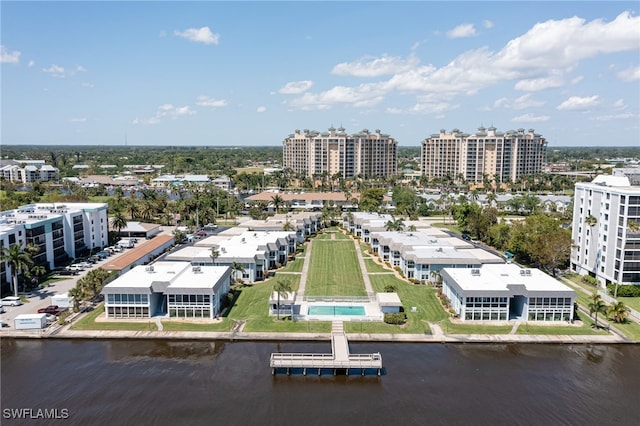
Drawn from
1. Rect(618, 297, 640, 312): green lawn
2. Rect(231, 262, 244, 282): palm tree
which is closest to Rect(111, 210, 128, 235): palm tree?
Rect(231, 262, 244, 282): palm tree

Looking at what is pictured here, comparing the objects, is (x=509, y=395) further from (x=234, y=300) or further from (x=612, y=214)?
(x=612, y=214)

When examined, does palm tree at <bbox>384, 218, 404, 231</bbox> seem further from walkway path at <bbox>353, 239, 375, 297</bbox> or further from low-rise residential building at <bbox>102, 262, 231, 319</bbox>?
low-rise residential building at <bbox>102, 262, 231, 319</bbox>

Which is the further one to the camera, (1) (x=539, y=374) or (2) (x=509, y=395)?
(1) (x=539, y=374)

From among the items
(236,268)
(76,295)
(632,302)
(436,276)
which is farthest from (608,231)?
(76,295)

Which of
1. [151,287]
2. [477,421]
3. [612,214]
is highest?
[612,214]

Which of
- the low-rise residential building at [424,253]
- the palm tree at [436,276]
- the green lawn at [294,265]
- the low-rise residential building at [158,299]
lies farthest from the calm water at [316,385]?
the green lawn at [294,265]

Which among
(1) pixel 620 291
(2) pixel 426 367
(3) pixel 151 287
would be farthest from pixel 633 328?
(3) pixel 151 287

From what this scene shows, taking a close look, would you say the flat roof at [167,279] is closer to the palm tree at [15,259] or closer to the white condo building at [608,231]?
the palm tree at [15,259]
